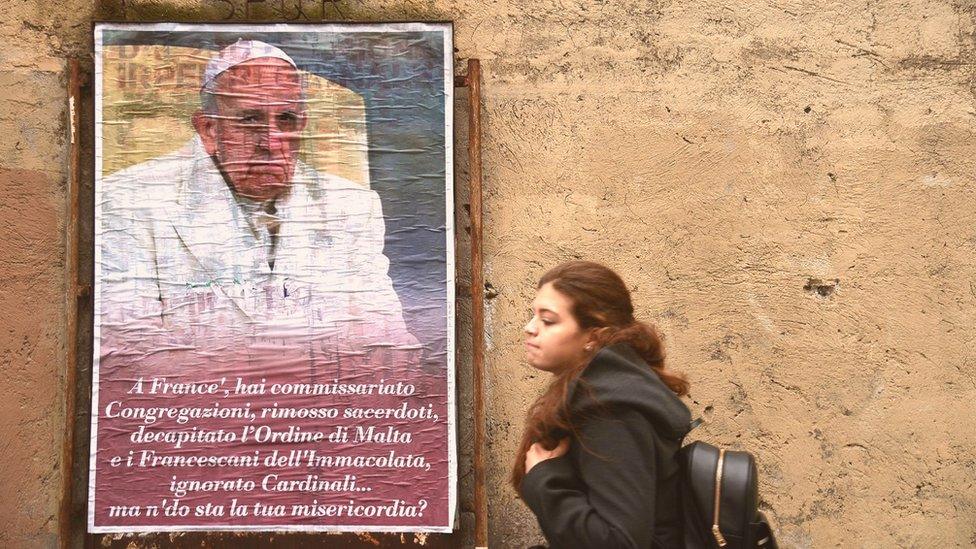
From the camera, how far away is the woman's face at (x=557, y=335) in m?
2.14

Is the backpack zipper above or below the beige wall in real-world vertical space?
below

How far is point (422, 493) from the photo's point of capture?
3555 millimetres

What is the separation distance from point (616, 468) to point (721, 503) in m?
0.26

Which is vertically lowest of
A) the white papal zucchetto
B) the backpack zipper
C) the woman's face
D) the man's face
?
the backpack zipper

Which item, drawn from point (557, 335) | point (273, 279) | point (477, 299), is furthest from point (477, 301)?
point (557, 335)

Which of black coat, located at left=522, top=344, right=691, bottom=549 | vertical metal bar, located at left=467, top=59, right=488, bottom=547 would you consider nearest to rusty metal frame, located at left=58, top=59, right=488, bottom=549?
vertical metal bar, located at left=467, top=59, right=488, bottom=547

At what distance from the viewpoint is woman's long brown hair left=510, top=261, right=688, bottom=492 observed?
6.80ft

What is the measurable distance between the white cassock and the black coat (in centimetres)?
166

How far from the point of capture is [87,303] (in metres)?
3.61

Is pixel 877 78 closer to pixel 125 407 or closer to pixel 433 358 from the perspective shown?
pixel 433 358

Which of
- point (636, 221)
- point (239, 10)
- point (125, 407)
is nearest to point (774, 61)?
point (636, 221)

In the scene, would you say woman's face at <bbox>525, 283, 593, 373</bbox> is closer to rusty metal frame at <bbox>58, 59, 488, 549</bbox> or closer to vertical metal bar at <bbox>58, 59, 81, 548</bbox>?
rusty metal frame at <bbox>58, 59, 488, 549</bbox>

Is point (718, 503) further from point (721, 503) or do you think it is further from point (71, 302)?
point (71, 302)

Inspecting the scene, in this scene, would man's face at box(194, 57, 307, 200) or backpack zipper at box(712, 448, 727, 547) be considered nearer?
backpack zipper at box(712, 448, 727, 547)
